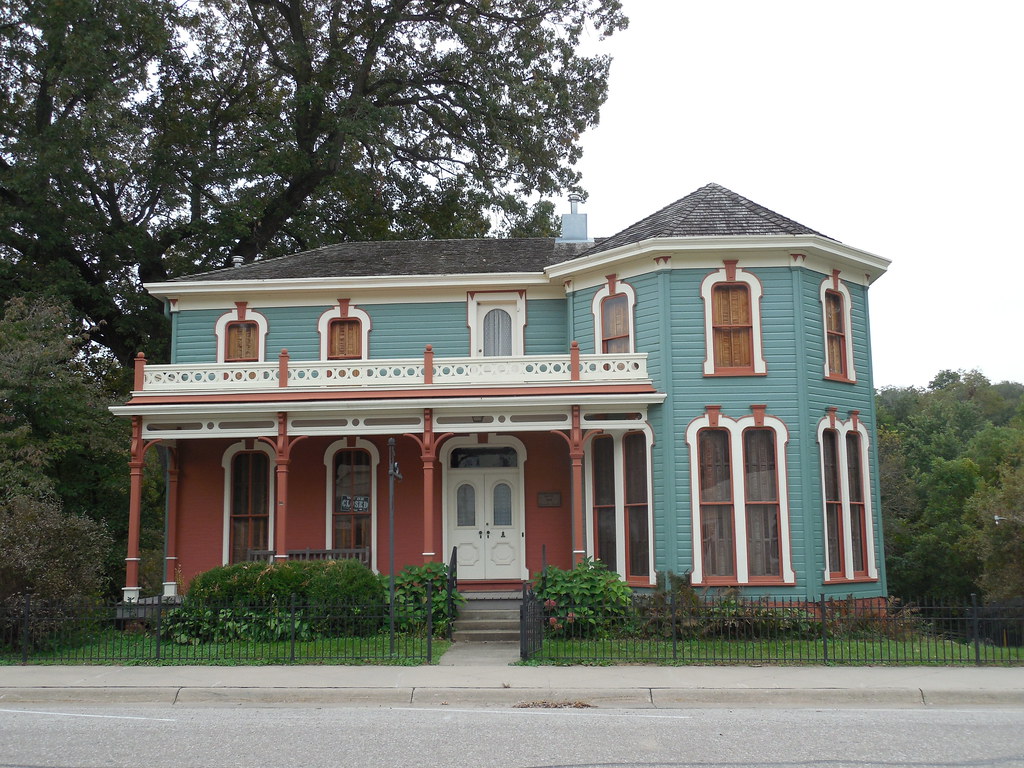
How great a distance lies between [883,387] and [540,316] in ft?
181

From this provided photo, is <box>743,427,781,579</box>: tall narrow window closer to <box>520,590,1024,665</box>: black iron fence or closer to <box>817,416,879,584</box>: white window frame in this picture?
<box>520,590,1024,665</box>: black iron fence

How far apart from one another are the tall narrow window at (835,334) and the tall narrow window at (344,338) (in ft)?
32.8

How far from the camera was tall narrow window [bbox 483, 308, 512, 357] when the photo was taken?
72.7 feet

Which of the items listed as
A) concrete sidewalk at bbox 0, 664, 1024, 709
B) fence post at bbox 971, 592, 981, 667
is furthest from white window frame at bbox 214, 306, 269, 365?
fence post at bbox 971, 592, 981, 667

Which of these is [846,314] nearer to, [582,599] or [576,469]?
[576,469]

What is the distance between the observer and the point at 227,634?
16.7m

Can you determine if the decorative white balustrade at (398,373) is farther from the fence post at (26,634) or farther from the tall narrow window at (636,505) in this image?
the fence post at (26,634)

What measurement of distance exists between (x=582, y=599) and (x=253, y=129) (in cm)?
2229

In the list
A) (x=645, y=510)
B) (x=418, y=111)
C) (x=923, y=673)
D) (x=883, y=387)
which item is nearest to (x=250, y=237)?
(x=418, y=111)

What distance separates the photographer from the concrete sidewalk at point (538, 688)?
39.1ft

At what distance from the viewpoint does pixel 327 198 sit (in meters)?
35.7

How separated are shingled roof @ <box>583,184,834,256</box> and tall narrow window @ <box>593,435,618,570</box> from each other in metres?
4.08

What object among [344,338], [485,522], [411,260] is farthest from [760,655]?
[411,260]

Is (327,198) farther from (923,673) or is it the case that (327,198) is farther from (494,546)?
(923,673)
